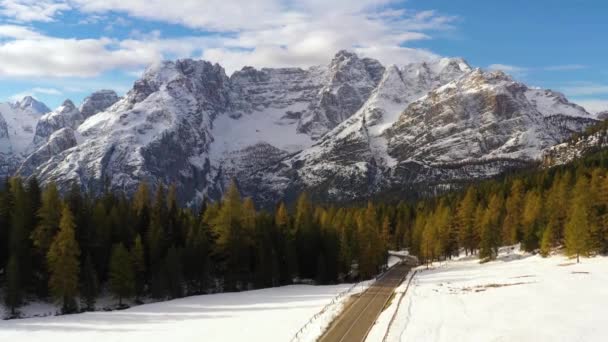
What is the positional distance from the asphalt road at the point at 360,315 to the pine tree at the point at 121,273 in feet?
107

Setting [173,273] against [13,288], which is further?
[173,273]

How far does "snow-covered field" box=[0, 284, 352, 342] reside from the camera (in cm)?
4953

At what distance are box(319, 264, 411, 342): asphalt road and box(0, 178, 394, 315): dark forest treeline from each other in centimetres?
1814

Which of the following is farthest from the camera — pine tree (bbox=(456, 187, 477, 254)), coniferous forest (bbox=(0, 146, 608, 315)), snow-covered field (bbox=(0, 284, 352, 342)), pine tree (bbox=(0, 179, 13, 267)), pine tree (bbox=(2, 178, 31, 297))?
pine tree (bbox=(456, 187, 477, 254))

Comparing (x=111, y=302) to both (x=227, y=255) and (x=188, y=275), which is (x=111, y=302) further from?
(x=227, y=255)

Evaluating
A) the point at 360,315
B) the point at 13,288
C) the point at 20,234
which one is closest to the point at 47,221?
the point at 20,234

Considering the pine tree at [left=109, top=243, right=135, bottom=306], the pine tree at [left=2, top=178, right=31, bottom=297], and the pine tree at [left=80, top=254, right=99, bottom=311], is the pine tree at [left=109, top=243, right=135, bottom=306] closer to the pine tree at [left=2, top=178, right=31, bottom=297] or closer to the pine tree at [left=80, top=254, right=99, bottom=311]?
the pine tree at [left=80, top=254, right=99, bottom=311]

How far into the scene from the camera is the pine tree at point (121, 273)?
72625 mm

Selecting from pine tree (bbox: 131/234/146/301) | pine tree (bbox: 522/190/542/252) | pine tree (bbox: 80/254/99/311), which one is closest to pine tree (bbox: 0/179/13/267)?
pine tree (bbox: 80/254/99/311)

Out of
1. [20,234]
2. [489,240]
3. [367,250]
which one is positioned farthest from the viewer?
[489,240]

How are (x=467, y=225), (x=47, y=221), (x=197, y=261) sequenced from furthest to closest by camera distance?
(x=467, y=225) → (x=197, y=261) → (x=47, y=221)

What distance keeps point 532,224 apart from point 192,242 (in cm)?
6400

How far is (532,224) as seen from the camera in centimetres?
9756

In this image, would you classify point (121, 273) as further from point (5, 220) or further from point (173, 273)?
point (5, 220)
